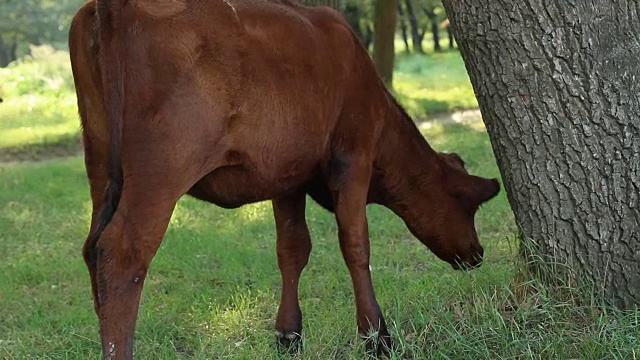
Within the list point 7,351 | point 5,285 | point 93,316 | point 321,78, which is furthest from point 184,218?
point 321,78

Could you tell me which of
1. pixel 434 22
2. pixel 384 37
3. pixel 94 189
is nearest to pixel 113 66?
pixel 94 189

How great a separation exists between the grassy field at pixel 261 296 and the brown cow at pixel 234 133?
1.12 ft

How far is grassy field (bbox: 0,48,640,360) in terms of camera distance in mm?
4414

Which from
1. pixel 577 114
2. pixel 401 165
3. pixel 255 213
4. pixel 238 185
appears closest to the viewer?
pixel 238 185

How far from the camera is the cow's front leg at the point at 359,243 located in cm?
454

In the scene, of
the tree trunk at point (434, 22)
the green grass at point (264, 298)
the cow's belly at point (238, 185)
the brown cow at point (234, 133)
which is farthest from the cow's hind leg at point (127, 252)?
the tree trunk at point (434, 22)

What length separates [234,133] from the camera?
3.97 m

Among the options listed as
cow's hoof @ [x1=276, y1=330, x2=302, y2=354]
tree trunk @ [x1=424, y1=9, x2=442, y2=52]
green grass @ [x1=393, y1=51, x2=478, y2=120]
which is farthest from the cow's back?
tree trunk @ [x1=424, y1=9, x2=442, y2=52]

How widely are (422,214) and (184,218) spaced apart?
3999mm

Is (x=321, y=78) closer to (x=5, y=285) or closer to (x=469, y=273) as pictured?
(x=469, y=273)

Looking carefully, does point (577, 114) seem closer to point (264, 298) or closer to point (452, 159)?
point (452, 159)

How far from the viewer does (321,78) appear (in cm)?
437

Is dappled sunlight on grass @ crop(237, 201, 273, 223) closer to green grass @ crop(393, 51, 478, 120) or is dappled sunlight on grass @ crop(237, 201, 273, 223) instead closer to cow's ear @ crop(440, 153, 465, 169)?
cow's ear @ crop(440, 153, 465, 169)

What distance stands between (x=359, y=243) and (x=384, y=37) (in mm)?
13682
